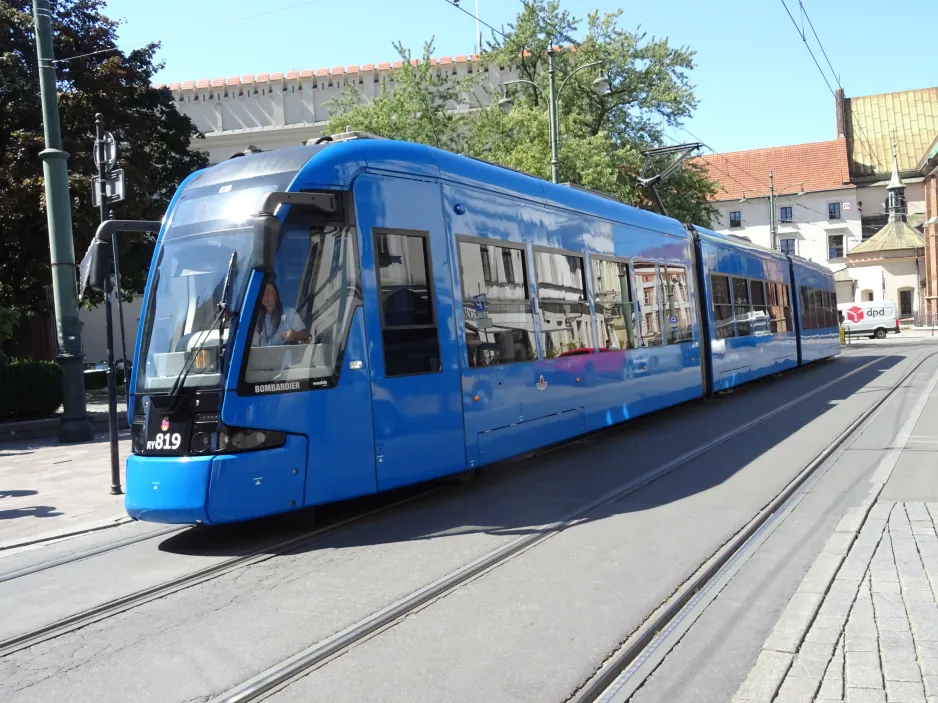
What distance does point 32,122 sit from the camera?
73.0 ft

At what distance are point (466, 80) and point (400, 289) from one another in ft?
104

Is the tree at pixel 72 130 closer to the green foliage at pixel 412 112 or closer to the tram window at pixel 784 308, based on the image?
the green foliage at pixel 412 112

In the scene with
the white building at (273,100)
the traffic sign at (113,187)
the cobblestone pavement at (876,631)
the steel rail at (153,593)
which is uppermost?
the white building at (273,100)

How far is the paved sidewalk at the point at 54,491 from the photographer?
845 centimetres

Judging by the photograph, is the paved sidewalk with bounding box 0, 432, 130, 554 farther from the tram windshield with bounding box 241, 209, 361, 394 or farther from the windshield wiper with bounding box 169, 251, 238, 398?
the tram windshield with bounding box 241, 209, 361, 394

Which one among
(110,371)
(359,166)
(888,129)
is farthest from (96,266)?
(888,129)

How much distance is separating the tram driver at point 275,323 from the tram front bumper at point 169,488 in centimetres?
97

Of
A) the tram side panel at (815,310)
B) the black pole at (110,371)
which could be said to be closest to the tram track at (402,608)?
the black pole at (110,371)

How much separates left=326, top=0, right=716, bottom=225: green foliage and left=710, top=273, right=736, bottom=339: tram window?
14188 mm

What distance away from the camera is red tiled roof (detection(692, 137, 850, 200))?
253ft

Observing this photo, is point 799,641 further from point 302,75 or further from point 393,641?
point 302,75

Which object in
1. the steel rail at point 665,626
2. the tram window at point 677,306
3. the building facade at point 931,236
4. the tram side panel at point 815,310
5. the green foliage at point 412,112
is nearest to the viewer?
the steel rail at point 665,626

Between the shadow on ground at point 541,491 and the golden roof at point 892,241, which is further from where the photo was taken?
the golden roof at point 892,241

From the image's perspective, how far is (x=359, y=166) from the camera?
741 cm
